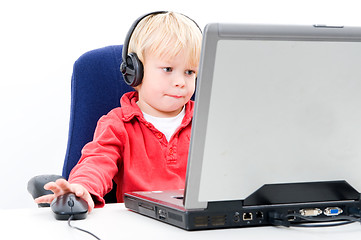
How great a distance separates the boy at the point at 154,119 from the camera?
128 cm

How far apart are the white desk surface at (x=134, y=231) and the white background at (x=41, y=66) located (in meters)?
1.11

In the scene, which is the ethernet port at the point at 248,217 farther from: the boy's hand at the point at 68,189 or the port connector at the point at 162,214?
the boy's hand at the point at 68,189

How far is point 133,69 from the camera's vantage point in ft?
4.29

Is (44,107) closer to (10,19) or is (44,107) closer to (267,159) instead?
(10,19)

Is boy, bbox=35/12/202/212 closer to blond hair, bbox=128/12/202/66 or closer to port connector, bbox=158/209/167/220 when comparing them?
blond hair, bbox=128/12/202/66

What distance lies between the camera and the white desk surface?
2.64 ft

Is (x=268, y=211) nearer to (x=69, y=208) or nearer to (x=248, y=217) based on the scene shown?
(x=248, y=217)

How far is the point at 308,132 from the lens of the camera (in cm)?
80

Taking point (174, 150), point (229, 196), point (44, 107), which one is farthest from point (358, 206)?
point (44, 107)

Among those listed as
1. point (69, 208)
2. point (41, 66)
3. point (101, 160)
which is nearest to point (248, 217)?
point (69, 208)

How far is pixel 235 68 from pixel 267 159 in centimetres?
15

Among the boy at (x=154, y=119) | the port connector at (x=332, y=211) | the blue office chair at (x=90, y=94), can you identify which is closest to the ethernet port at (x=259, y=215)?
the port connector at (x=332, y=211)

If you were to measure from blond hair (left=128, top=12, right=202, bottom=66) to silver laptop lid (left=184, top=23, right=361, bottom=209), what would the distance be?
1.71 feet

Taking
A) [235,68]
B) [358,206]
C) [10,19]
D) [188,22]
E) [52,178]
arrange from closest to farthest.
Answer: [235,68] < [358,206] < [52,178] < [188,22] < [10,19]
